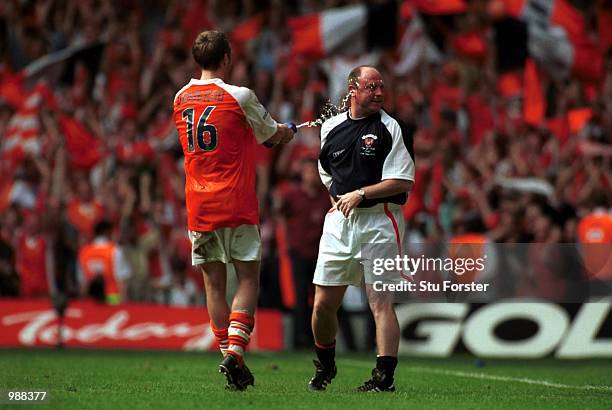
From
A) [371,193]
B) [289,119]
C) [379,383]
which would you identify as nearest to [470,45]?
[289,119]

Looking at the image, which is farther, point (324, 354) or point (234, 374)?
point (324, 354)

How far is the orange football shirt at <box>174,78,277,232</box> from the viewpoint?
898 centimetres

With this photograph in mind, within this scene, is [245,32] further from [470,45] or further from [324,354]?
[324,354]

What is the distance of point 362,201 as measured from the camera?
898 centimetres

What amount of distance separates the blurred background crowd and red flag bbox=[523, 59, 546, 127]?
0.08 ft

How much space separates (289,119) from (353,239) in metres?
10.5

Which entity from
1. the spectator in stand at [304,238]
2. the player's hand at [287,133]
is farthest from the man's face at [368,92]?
the spectator in stand at [304,238]

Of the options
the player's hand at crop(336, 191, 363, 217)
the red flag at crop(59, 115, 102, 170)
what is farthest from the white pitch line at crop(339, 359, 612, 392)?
the red flag at crop(59, 115, 102, 170)

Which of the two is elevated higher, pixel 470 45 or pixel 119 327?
pixel 470 45

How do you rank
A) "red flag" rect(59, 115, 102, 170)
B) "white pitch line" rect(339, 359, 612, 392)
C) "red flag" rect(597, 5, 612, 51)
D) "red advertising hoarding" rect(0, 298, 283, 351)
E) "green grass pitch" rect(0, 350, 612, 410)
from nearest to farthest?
"green grass pitch" rect(0, 350, 612, 410) < "white pitch line" rect(339, 359, 612, 392) < "red advertising hoarding" rect(0, 298, 283, 351) < "red flag" rect(59, 115, 102, 170) < "red flag" rect(597, 5, 612, 51)


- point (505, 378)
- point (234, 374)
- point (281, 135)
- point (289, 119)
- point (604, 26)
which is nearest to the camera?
point (234, 374)

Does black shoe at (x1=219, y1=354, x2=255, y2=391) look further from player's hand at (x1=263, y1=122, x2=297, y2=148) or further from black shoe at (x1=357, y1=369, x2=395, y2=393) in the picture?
player's hand at (x1=263, y1=122, x2=297, y2=148)

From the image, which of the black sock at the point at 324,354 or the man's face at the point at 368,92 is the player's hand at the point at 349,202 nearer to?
the man's face at the point at 368,92

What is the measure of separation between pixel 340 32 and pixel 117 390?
11.8 meters
